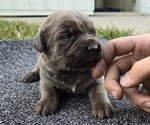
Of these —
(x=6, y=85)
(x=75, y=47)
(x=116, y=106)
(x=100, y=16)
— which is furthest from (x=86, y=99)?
(x=100, y=16)

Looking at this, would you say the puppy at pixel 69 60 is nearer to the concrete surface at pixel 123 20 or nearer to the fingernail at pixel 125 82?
the fingernail at pixel 125 82

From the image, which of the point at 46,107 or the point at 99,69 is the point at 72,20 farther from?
the point at 46,107

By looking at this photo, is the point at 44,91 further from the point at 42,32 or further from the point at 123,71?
the point at 123,71

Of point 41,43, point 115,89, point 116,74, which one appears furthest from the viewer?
point 41,43

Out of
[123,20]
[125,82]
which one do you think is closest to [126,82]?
[125,82]

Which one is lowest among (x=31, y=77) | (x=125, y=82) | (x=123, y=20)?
(x=123, y=20)

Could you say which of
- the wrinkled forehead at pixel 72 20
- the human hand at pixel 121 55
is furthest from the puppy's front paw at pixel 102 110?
the wrinkled forehead at pixel 72 20

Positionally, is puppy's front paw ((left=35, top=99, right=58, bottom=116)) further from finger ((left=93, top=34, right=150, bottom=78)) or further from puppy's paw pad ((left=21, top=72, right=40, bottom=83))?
puppy's paw pad ((left=21, top=72, right=40, bottom=83))
